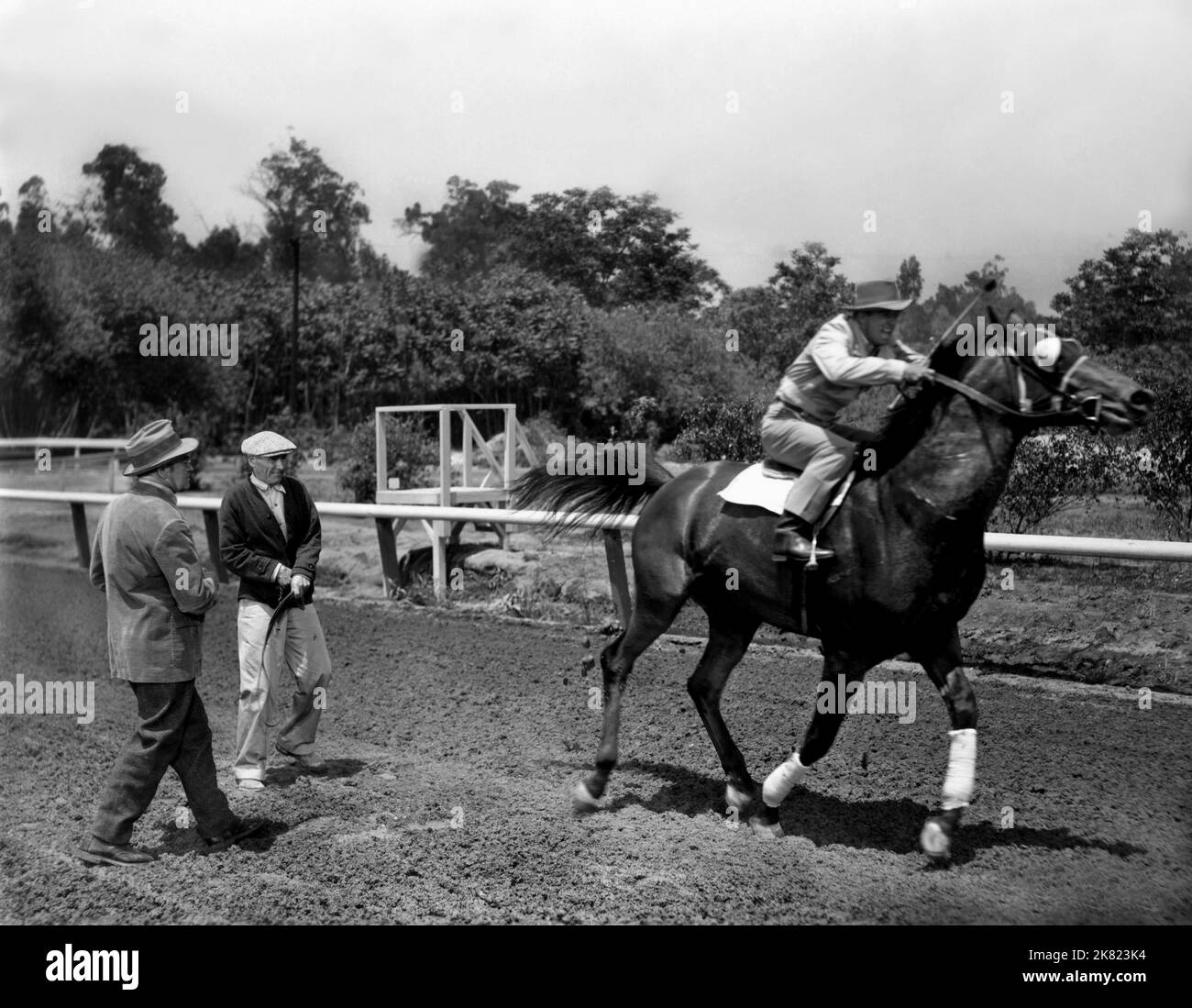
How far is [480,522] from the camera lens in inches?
476

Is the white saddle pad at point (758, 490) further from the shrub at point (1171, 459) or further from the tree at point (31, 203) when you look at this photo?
the tree at point (31, 203)

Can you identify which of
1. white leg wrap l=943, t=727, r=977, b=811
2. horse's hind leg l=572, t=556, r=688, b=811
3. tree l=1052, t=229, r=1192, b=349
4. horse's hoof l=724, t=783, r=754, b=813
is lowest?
horse's hoof l=724, t=783, r=754, b=813

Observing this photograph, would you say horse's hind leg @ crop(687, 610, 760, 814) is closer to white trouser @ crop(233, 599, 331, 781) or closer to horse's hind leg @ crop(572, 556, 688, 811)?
horse's hind leg @ crop(572, 556, 688, 811)

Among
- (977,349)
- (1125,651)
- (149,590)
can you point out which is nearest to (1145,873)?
(977,349)

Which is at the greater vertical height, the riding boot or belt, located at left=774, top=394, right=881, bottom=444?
belt, located at left=774, top=394, right=881, bottom=444

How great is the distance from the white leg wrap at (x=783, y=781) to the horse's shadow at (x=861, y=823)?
0.78 ft

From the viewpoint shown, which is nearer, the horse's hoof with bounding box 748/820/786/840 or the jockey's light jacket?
the jockey's light jacket

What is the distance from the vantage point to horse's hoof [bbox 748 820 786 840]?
5.30 meters

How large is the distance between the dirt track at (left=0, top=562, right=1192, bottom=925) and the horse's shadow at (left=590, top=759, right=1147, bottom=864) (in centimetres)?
2

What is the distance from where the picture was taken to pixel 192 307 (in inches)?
1042

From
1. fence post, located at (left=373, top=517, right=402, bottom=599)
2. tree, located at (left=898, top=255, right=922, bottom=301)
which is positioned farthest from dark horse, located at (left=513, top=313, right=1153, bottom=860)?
tree, located at (left=898, top=255, right=922, bottom=301)

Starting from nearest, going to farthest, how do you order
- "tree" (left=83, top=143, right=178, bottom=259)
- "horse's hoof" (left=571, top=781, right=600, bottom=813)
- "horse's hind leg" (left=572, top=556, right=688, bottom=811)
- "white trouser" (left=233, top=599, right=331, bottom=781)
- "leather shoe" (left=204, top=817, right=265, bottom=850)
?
"leather shoe" (left=204, top=817, right=265, bottom=850) → "horse's hoof" (left=571, top=781, right=600, bottom=813) → "horse's hind leg" (left=572, top=556, right=688, bottom=811) → "white trouser" (left=233, top=599, right=331, bottom=781) → "tree" (left=83, top=143, right=178, bottom=259)

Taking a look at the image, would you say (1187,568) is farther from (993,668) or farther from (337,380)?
(337,380)

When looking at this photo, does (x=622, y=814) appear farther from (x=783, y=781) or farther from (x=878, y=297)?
(x=878, y=297)
